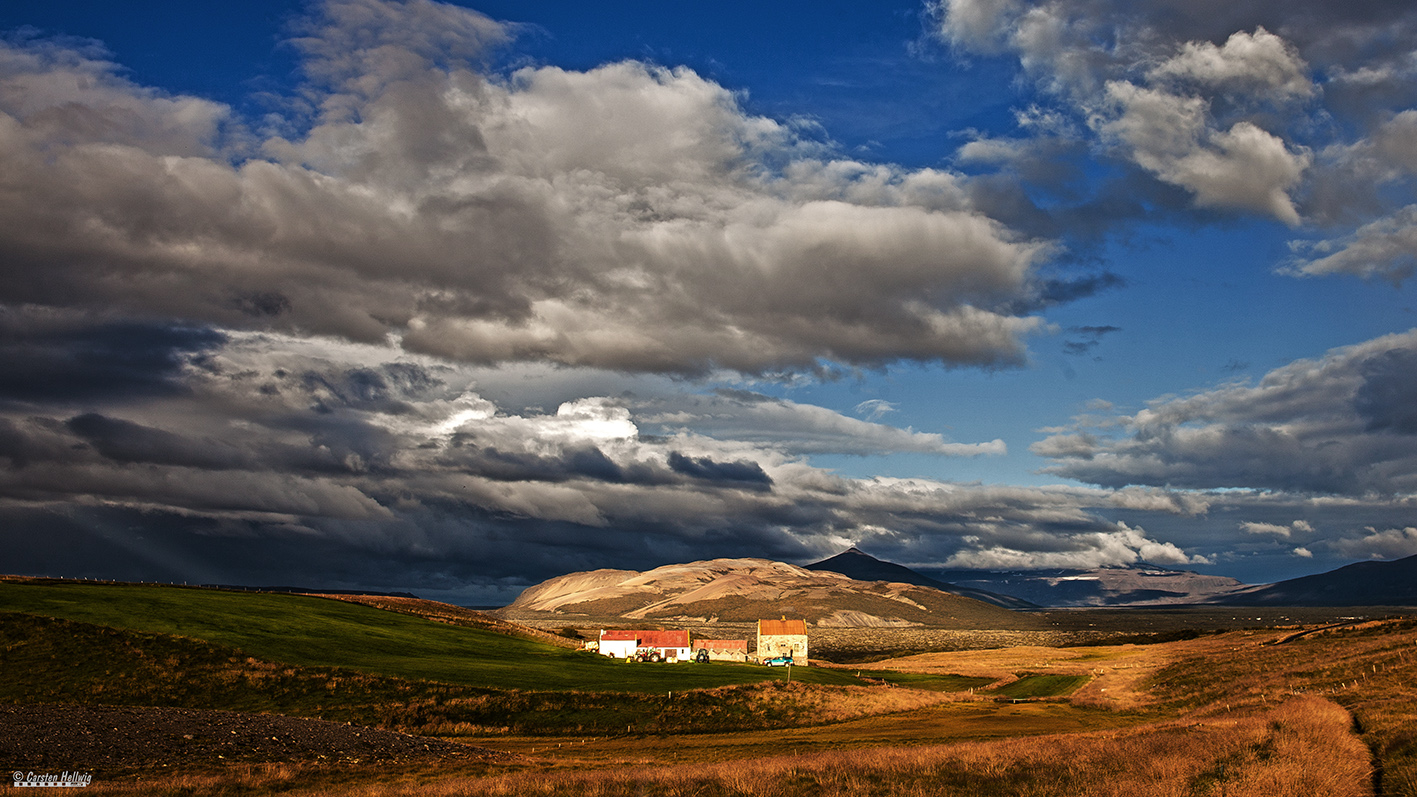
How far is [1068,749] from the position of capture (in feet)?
91.7

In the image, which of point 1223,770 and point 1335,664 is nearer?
point 1223,770

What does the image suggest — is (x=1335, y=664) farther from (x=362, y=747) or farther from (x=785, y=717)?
(x=362, y=747)

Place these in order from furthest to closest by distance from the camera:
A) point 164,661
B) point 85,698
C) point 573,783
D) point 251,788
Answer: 1. point 164,661
2. point 85,698
3. point 251,788
4. point 573,783

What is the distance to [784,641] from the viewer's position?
4601 inches

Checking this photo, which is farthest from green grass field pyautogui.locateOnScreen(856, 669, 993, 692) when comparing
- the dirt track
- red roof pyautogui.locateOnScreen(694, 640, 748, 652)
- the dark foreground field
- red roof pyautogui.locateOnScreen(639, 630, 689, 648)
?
the dirt track

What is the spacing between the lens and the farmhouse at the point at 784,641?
380 ft

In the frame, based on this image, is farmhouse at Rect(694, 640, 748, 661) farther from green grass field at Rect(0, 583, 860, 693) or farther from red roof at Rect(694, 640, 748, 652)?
green grass field at Rect(0, 583, 860, 693)

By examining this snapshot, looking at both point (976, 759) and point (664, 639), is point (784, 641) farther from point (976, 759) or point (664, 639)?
point (976, 759)

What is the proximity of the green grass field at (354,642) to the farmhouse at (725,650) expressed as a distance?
3441 cm

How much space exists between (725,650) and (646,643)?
1413 centimetres

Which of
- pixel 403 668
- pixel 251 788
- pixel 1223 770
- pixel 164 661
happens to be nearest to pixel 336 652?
pixel 403 668

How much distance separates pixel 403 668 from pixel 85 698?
62.0 feet

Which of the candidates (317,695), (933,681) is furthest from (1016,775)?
(933,681)

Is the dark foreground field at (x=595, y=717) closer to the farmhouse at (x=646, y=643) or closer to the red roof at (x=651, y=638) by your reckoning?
the farmhouse at (x=646, y=643)
